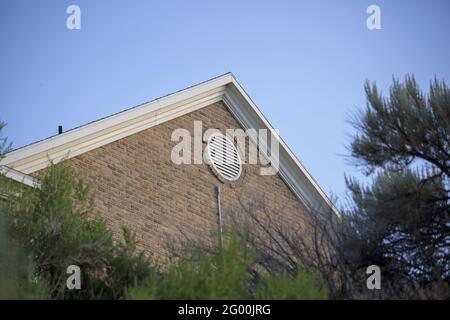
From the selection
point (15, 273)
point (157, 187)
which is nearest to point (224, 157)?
point (157, 187)

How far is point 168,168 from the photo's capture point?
62.2ft

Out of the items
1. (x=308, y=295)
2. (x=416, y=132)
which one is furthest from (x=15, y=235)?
(x=416, y=132)

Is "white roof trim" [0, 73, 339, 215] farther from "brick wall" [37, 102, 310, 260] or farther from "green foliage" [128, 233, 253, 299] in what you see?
"green foliage" [128, 233, 253, 299]

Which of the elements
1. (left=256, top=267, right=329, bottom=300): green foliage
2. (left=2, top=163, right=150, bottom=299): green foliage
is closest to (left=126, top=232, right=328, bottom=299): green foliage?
(left=256, top=267, right=329, bottom=300): green foliage

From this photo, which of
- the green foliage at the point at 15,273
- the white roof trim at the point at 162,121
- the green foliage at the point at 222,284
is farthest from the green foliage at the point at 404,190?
the green foliage at the point at 15,273

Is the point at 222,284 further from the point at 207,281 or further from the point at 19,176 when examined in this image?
the point at 19,176

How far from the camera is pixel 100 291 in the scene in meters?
13.2

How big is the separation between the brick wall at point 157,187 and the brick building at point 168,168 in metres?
0.02

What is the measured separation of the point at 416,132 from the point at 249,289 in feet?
12.5

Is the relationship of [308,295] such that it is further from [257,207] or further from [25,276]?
[257,207]

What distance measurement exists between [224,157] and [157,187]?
202 centimetres

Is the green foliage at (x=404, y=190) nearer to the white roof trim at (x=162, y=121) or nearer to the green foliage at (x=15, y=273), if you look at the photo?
the white roof trim at (x=162, y=121)

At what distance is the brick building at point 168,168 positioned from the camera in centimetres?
1747

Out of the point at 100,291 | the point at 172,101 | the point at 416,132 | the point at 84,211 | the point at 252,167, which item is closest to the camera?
the point at 100,291
